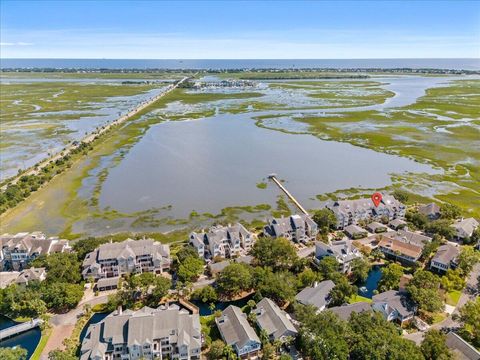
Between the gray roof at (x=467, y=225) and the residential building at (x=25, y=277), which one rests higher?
the gray roof at (x=467, y=225)

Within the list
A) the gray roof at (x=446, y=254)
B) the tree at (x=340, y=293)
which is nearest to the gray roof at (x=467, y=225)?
the gray roof at (x=446, y=254)

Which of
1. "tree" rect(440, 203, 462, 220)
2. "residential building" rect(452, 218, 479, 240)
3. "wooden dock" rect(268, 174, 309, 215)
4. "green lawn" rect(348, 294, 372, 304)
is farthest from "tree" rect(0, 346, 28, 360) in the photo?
"tree" rect(440, 203, 462, 220)

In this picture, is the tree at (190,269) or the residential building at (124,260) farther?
the residential building at (124,260)

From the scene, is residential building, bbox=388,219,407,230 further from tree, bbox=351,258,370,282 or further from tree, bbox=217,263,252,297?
tree, bbox=217,263,252,297

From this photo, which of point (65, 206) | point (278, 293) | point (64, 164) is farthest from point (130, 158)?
point (278, 293)

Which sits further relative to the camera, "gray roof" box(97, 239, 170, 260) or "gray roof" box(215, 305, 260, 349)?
"gray roof" box(97, 239, 170, 260)

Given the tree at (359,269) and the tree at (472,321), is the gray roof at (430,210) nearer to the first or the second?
the tree at (359,269)

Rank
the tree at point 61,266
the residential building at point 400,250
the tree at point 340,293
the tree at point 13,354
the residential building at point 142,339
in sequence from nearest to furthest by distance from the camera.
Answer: the tree at point 13,354, the residential building at point 142,339, the tree at point 340,293, the tree at point 61,266, the residential building at point 400,250
